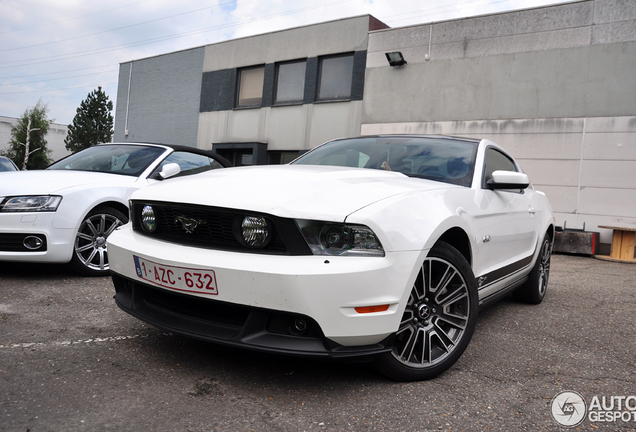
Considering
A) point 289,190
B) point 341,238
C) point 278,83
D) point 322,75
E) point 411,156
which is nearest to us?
point 341,238

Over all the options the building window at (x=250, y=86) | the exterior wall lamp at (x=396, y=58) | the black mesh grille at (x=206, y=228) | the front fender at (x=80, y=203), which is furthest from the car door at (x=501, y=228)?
the building window at (x=250, y=86)

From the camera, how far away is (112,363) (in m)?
2.49

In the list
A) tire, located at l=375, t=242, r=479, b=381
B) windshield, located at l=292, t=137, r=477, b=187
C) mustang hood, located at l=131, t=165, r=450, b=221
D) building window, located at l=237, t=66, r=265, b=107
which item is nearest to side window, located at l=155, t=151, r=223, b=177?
windshield, located at l=292, t=137, r=477, b=187

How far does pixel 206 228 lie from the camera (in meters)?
2.33

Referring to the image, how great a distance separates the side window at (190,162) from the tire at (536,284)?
3524 mm

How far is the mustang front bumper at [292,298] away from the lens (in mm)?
2023

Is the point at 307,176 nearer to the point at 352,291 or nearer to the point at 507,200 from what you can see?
the point at 352,291

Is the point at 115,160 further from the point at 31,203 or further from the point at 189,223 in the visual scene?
the point at 189,223

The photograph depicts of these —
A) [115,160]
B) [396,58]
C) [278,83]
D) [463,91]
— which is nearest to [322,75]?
[278,83]

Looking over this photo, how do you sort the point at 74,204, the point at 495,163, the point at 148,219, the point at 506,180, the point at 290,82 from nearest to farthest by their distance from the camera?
the point at 148,219 < the point at 506,180 < the point at 495,163 < the point at 74,204 < the point at 290,82

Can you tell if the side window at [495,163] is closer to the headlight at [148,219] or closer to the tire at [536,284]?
the tire at [536,284]

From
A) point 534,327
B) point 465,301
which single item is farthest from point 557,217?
point 465,301

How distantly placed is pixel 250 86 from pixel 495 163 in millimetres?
14066

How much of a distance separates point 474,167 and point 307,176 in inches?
50.2
